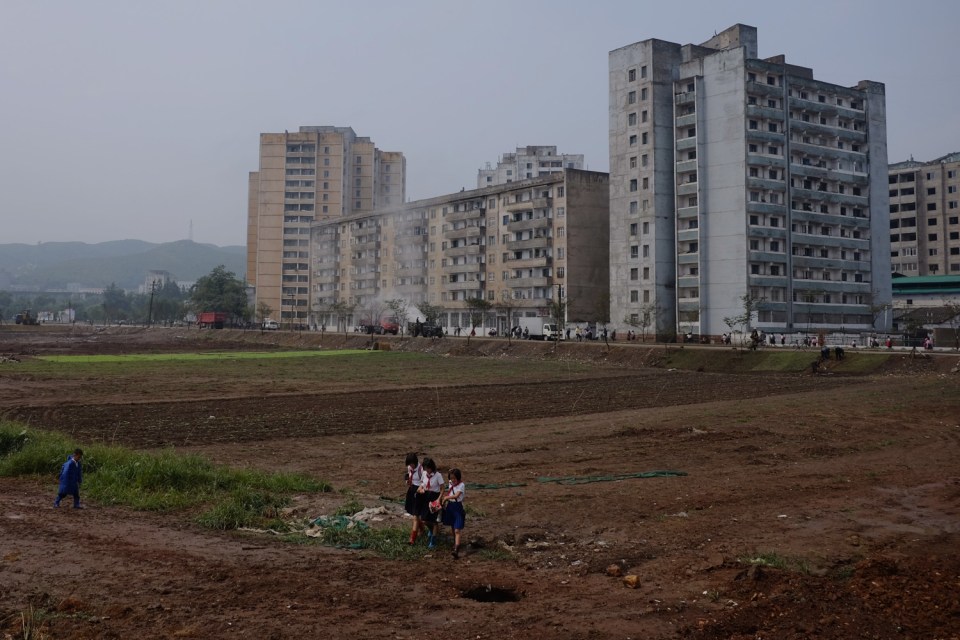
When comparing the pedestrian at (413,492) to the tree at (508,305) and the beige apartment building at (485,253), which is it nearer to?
the beige apartment building at (485,253)

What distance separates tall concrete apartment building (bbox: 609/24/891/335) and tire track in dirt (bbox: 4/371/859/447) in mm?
42088

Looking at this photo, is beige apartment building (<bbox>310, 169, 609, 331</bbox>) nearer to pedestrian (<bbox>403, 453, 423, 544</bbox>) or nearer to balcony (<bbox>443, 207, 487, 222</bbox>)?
balcony (<bbox>443, 207, 487, 222</bbox>)

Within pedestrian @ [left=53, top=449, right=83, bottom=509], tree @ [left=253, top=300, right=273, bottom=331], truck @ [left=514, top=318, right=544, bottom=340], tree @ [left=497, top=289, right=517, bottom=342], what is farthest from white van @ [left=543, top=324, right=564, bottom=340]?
pedestrian @ [left=53, top=449, right=83, bottom=509]

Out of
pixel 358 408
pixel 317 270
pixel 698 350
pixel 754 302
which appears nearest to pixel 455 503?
pixel 358 408

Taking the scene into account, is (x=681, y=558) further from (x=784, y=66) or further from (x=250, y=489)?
(x=784, y=66)

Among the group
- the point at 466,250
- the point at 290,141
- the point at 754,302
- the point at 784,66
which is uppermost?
the point at 290,141

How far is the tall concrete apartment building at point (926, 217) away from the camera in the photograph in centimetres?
12388

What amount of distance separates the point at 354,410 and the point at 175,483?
630 inches

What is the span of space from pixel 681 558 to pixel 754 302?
76.9 m

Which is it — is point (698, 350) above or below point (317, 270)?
below

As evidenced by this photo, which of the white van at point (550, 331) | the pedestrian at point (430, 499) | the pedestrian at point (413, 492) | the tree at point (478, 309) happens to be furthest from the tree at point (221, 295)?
the pedestrian at point (430, 499)

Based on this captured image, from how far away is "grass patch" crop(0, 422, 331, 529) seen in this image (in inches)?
582

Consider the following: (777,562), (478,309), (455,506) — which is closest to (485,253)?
(478,309)

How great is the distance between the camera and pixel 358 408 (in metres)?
33.3
